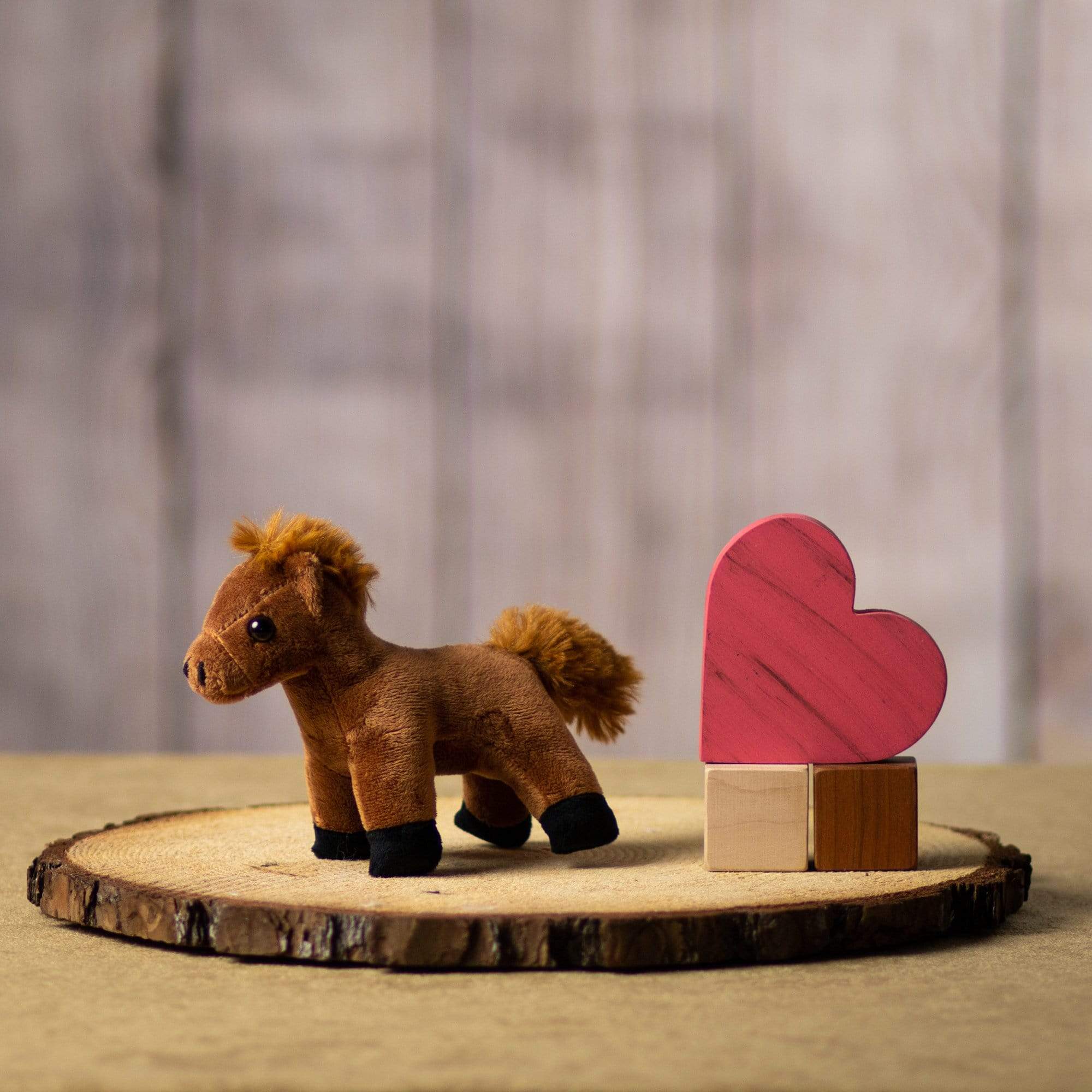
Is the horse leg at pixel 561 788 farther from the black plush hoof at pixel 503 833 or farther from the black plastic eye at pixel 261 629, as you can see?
the black plastic eye at pixel 261 629

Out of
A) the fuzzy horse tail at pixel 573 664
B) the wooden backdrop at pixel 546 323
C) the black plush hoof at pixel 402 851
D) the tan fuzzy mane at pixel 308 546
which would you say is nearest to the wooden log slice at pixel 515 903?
the black plush hoof at pixel 402 851

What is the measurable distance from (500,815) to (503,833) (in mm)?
16

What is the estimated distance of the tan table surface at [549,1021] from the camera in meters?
0.77

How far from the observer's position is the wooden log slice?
0.98 metres

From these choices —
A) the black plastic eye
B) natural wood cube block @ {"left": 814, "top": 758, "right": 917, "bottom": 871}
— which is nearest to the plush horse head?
the black plastic eye

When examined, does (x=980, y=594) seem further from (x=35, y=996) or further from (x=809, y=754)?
(x=35, y=996)

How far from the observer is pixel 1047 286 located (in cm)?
242

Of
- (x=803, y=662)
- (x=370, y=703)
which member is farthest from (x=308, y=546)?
(x=803, y=662)

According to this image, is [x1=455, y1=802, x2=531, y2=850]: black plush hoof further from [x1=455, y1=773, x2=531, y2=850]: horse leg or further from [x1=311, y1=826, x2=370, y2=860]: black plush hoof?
[x1=311, y1=826, x2=370, y2=860]: black plush hoof

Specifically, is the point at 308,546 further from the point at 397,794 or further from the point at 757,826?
the point at 757,826

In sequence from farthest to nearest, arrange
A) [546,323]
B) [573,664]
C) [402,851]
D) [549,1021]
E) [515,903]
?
[546,323] → [573,664] → [402,851] → [515,903] → [549,1021]

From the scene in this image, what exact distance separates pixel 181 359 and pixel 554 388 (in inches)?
25.6

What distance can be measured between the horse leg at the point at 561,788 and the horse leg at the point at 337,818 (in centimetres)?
14

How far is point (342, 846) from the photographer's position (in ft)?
4.06
